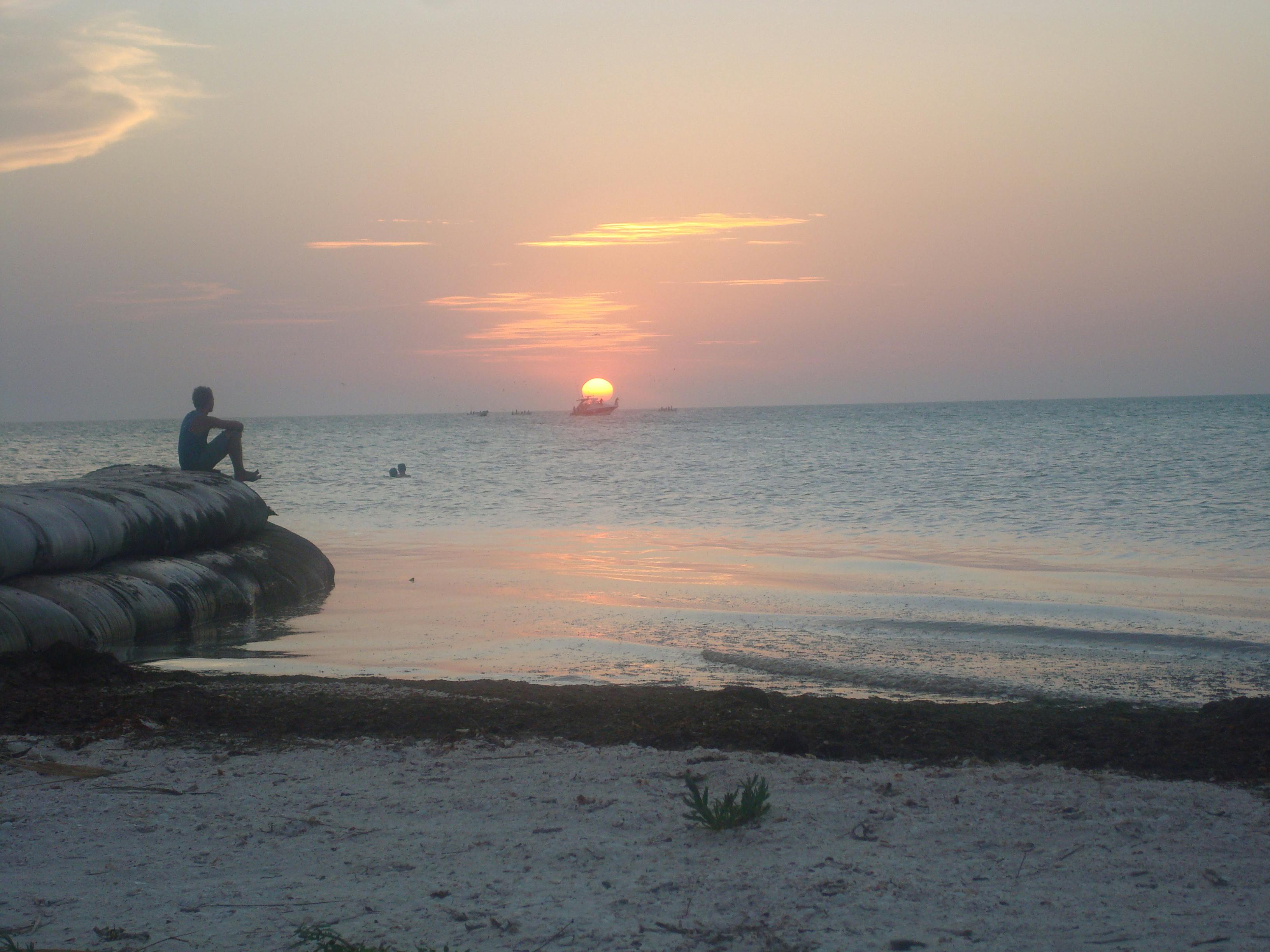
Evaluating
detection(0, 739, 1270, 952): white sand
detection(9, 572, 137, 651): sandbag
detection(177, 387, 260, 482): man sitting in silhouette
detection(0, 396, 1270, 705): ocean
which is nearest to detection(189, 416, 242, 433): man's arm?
detection(177, 387, 260, 482): man sitting in silhouette

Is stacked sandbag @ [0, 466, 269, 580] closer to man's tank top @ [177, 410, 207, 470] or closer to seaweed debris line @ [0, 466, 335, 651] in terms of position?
seaweed debris line @ [0, 466, 335, 651]

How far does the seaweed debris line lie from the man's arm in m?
0.65

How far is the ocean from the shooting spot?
7.54 metres

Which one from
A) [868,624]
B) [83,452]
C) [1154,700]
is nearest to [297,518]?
[868,624]

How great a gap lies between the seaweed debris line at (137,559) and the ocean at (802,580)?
0.43 m

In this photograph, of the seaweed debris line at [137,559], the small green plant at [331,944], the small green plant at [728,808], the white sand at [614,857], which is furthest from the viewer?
the seaweed debris line at [137,559]

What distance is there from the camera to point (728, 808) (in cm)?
382

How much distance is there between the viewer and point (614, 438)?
261 ft

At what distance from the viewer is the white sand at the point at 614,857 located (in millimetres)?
3045

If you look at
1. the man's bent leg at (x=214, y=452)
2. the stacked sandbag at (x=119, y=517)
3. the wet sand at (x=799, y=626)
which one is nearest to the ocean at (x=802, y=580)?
the wet sand at (x=799, y=626)

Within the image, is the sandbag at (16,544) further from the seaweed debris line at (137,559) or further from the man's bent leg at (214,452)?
the man's bent leg at (214,452)

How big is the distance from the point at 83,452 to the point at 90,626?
5513 cm

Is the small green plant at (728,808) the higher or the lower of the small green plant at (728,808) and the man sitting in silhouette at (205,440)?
the lower

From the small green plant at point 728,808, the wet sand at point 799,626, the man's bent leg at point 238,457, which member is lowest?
the wet sand at point 799,626
